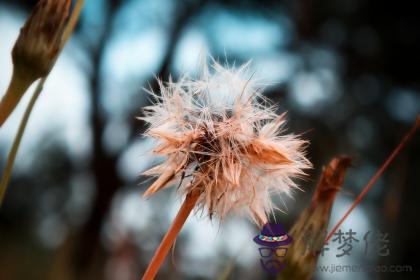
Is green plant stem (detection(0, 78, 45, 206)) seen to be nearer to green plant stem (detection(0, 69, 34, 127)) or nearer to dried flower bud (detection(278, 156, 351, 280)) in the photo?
green plant stem (detection(0, 69, 34, 127))

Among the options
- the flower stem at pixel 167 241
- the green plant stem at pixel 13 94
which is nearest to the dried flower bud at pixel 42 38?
the green plant stem at pixel 13 94

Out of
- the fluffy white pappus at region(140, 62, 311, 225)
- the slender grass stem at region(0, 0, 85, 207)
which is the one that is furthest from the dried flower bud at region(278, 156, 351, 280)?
the slender grass stem at region(0, 0, 85, 207)

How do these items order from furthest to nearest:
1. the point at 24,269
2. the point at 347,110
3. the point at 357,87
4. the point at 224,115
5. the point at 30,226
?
1. the point at 30,226
2. the point at 24,269
3. the point at 357,87
4. the point at 347,110
5. the point at 224,115

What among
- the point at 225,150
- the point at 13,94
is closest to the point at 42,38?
the point at 13,94

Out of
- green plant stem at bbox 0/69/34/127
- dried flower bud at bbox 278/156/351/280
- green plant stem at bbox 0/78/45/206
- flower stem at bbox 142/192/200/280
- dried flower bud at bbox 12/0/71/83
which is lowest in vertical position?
dried flower bud at bbox 278/156/351/280

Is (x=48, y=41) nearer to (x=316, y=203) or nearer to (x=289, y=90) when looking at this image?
→ (x=316, y=203)

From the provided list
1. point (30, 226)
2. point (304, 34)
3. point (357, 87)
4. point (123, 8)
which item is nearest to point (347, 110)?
→ point (357, 87)
